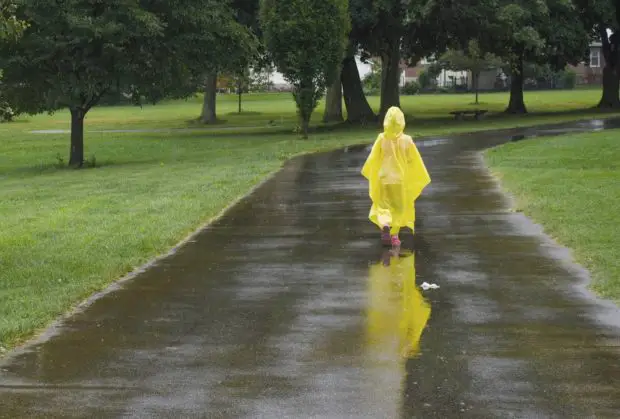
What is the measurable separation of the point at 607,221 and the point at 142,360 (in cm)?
781

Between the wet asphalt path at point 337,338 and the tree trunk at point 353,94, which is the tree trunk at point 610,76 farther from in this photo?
the wet asphalt path at point 337,338

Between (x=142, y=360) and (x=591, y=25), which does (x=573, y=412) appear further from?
(x=591, y=25)

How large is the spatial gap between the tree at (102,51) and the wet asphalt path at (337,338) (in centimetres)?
1471

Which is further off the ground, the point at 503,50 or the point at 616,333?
the point at 503,50

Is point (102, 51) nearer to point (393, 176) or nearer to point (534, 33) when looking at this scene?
point (393, 176)

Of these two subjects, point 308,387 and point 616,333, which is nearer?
point 308,387

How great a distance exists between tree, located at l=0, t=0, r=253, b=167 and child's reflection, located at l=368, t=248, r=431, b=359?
1671 centimetres

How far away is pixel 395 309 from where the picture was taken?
345 inches

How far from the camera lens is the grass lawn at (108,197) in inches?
394

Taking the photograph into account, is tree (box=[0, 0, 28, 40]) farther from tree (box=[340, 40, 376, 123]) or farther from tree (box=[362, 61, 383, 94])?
tree (box=[362, 61, 383, 94])

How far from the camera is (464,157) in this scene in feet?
82.8

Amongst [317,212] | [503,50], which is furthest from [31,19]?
[503,50]

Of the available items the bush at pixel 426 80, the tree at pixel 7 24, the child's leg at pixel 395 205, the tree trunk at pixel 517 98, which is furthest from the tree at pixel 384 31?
the bush at pixel 426 80

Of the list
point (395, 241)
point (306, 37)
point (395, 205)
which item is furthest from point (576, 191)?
point (306, 37)
